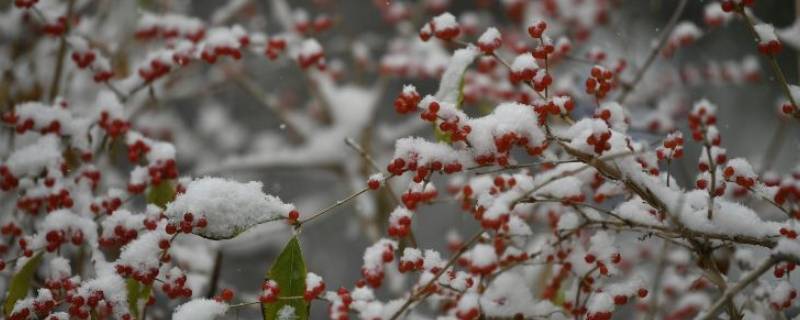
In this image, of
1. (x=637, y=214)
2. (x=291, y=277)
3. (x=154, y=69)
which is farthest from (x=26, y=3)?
(x=637, y=214)

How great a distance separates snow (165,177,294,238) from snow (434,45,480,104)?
39 centimetres

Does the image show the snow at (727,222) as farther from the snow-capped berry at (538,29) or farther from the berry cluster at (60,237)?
the berry cluster at (60,237)

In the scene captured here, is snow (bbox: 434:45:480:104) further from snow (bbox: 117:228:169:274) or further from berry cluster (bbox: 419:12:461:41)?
snow (bbox: 117:228:169:274)

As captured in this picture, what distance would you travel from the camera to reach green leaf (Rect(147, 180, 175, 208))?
1.51 m

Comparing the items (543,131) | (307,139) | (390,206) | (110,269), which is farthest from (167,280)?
(307,139)

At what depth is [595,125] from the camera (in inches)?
43.9

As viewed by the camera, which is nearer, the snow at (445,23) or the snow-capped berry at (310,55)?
the snow at (445,23)

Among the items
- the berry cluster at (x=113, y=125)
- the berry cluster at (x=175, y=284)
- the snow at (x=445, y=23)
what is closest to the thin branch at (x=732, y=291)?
the snow at (x=445, y=23)

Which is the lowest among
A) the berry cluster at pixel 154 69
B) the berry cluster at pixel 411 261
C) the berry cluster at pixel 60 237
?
the berry cluster at pixel 411 261

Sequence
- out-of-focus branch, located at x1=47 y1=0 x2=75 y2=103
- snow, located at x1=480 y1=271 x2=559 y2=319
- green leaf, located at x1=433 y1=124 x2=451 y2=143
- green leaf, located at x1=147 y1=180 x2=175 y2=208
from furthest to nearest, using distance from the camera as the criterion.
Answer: out-of-focus branch, located at x1=47 y1=0 x2=75 y2=103
green leaf, located at x1=147 y1=180 x2=175 y2=208
green leaf, located at x1=433 y1=124 x2=451 y2=143
snow, located at x1=480 y1=271 x2=559 y2=319

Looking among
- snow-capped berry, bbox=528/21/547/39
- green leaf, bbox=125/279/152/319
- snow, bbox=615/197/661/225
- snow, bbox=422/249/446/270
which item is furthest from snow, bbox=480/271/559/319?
green leaf, bbox=125/279/152/319

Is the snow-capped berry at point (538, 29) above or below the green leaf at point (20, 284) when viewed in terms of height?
above

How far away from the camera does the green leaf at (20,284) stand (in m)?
1.37

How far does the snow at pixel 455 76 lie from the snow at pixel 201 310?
57cm
